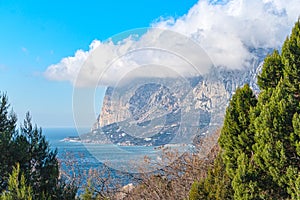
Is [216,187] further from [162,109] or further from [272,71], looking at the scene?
[272,71]

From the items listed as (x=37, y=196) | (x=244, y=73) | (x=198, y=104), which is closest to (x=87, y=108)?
(x=37, y=196)

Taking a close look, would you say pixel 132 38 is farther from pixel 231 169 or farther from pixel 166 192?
pixel 166 192

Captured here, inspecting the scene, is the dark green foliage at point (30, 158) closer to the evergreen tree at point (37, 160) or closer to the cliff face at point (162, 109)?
the evergreen tree at point (37, 160)

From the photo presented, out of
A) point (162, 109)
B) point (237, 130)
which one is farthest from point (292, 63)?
point (162, 109)

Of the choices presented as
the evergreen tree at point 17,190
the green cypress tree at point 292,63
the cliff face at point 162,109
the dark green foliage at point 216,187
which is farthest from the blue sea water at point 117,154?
the green cypress tree at point 292,63

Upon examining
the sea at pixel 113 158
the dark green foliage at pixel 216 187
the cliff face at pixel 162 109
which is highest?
the cliff face at pixel 162 109

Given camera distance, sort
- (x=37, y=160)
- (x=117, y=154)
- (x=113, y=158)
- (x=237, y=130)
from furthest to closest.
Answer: (x=113, y=158) < (x=117, y=154) < (x=237, y=130) < (x=37, y=160)

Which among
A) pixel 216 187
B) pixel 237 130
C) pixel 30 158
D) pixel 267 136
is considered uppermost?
pixel 237 130
